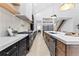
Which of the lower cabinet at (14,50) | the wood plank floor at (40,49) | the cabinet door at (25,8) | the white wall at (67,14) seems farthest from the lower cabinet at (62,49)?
the cabinet door at (25,8)

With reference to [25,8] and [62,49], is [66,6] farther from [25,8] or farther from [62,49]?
[25,8]

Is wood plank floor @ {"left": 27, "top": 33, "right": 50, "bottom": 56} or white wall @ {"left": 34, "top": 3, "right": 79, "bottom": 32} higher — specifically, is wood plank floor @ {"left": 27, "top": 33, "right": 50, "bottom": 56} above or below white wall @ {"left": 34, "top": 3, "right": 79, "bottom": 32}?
below

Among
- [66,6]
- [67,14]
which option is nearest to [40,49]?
[67,14]

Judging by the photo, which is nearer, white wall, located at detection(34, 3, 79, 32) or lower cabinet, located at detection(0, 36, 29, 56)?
lower cabinet, located at detection(0, 36, 29, 56)

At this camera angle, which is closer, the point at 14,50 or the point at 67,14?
the point at 14,50

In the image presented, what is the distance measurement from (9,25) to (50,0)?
172 cm

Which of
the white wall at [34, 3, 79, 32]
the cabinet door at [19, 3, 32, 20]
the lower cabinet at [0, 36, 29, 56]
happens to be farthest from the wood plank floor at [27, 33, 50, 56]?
the cabinet door at [19, 3, 32, 20]

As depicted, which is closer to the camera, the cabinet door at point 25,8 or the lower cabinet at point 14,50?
the lower cabinet at point 14,50

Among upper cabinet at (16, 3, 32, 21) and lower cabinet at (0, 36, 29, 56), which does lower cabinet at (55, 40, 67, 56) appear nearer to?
lower cabinet at (0, 36, 29, 56)

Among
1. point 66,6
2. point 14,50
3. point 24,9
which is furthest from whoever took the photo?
point 24,9

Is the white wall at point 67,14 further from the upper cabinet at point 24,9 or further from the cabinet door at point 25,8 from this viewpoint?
the upper cabinet at point 24,9

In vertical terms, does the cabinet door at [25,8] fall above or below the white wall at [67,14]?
above

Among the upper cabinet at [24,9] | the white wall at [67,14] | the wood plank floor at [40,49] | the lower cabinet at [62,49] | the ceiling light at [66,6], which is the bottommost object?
the wood plank floor at [40,49]

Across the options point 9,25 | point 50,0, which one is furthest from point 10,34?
point 50,0
